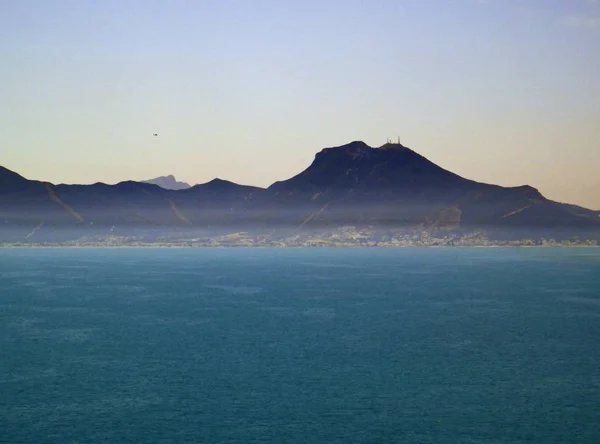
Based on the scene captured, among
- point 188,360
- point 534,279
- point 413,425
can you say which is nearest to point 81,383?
point 188,360

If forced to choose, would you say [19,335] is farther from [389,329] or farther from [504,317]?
[504,317]

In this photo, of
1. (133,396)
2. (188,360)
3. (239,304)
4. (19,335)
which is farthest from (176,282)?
(133,396)

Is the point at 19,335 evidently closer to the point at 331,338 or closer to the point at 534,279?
the point at 331,338

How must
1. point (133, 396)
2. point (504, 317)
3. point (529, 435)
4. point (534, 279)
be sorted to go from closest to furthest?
point (529, 435) → point (133, 396) → point (504, 317) → point (534, 279)

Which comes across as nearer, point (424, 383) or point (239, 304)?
point (424, 383)

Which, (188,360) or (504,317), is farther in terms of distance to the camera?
(504,317)

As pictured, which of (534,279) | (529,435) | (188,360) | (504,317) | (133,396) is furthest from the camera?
(534,279)
